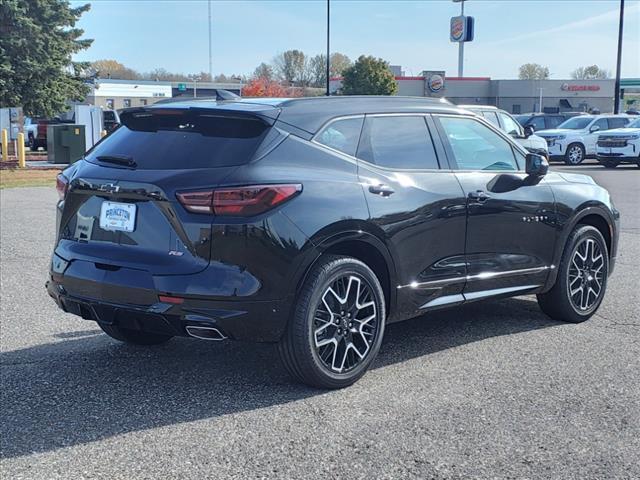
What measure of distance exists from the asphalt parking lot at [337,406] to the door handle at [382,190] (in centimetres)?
119

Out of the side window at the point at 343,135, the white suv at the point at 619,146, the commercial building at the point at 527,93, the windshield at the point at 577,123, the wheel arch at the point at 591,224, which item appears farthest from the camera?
the commercial building at the point at 527,93

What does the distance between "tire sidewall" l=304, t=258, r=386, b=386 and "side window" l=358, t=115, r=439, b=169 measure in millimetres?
764

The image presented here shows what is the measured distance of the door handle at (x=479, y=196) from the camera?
5.57 m

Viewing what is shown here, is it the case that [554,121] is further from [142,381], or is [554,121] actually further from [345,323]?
[142,381]

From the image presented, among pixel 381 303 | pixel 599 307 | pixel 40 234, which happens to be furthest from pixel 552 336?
pixel 40 234

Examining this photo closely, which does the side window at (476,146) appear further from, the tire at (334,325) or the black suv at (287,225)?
the tire at (334,325)

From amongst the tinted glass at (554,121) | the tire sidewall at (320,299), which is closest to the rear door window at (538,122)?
the tinted glass at (554,121)

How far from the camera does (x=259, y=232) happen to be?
4285mm

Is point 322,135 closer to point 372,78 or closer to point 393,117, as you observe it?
point 393,117

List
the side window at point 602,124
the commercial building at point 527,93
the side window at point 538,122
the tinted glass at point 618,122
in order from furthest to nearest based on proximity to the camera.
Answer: the commercial building at point 527,93, the side window at point 538,122, the side window at point 602,124, the tinted glass at point 618,122

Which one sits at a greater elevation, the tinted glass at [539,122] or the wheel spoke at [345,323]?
the tinted glass at [539,122]

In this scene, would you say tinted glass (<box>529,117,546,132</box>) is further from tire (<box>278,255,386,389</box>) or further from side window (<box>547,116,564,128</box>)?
tire (<box>278,255,386,389</box>)

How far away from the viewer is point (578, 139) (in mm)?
28359

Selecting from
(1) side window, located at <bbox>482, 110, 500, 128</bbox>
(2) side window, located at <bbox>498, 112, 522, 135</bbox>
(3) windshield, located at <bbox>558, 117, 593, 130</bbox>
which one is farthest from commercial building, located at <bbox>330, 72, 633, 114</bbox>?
(1) side window, located at <bbox>482, 110, 500, 128</bbox>
